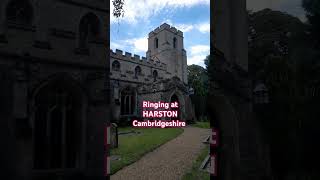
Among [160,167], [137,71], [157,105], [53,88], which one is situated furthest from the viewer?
[157,105]

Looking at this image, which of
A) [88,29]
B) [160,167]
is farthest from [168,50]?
[88,29]

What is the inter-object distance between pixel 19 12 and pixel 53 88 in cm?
66

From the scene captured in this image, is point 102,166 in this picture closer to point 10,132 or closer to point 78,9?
point 10,132

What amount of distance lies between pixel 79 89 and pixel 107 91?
0.26 m

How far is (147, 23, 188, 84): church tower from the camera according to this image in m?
12.1

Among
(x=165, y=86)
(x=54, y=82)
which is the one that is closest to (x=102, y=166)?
(x=54, y=82)

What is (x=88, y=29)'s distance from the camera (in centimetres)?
219

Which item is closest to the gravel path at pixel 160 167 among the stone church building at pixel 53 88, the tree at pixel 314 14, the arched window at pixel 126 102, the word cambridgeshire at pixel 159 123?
the arched window at pixel 126 102

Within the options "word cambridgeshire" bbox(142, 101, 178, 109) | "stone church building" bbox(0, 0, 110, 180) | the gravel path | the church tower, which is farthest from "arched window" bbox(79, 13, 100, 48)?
"word cambridgeshire" bbox(142, 101, 178, 109)

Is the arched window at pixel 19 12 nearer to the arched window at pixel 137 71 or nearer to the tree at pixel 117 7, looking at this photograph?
the tree at pixel 117 7

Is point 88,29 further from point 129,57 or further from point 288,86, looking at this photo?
point 129,57

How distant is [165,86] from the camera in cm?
1808

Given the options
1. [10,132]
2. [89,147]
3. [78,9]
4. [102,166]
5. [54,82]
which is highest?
[78,9]

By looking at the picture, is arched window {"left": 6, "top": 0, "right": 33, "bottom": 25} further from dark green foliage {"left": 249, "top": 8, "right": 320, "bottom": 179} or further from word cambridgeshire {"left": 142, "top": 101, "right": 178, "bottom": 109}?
word cambridgeshire {"left": 142, "top": 101, "right": 178, "bottom": 109}
